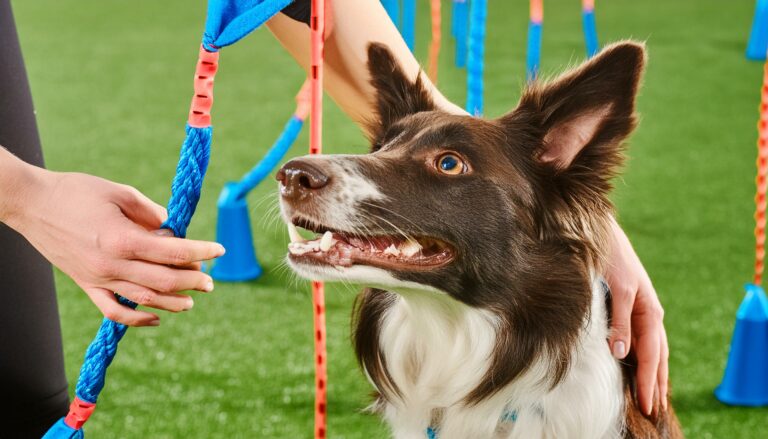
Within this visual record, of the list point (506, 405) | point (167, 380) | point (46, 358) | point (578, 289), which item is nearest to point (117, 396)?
point (167, 380)

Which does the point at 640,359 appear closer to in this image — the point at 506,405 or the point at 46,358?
the point at 506,405

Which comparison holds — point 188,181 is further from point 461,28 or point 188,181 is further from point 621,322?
point 461,28

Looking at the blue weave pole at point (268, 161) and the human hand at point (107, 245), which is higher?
the human hand at point (107, 245)

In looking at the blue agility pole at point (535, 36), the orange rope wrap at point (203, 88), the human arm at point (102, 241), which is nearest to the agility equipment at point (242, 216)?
the blue agility pole at point (535, 36)

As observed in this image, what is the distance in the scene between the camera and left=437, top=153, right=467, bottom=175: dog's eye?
5.39 feet

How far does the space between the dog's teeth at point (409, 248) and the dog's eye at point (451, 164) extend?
0.14 metres

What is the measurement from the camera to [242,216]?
3.46 metres

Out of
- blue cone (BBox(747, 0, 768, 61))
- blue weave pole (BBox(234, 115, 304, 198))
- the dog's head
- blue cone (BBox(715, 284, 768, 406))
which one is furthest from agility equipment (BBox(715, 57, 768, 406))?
blue cone (BBox(747, 0, 768, 61))

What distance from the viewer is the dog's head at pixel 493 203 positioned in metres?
1.52

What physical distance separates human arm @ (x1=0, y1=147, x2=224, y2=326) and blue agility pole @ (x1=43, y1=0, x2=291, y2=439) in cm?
7

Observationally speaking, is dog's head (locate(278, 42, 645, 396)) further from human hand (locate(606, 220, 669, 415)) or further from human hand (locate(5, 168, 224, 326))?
human hand (locate(5, 168, 224, 326))

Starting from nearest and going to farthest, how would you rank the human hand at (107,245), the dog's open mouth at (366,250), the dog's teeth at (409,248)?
the human hand at (107,245), the dog's open mouth at (366,250), the dog's teeth at (409,248)

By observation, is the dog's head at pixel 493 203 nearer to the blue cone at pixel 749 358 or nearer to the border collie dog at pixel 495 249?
the border collie dog at pixel 495 249

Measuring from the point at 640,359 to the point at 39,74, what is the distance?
5545 millimetres
